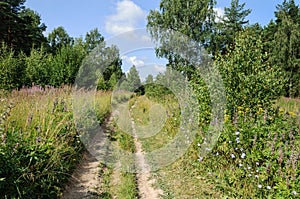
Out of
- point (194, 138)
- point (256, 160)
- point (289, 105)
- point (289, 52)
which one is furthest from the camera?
point (289, 52)

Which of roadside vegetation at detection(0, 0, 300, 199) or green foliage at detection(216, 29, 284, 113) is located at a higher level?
green foliage at detection(216, 29, 284, 113)

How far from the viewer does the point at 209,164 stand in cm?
459

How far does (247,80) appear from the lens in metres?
5.51

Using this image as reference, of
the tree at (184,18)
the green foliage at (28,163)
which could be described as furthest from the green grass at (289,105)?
the tree at (184,18)

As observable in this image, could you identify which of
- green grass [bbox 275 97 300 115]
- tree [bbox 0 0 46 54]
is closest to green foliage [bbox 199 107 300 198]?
green grass [bbox 275 97 300 115]

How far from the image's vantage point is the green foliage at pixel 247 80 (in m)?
5.58

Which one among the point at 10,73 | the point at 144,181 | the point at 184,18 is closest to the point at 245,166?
the point at 144,181

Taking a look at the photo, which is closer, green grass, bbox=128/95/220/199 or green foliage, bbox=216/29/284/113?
green grass, bbox=128/95/220/199

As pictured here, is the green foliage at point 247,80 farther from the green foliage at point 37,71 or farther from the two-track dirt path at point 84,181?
the green foliage at point 37,71

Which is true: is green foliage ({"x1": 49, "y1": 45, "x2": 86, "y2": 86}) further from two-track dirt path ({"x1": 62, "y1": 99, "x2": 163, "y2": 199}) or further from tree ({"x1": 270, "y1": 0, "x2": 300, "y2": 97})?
tree ({"x1": 270, "y1": 0, "x2": 300, "y2": 97})

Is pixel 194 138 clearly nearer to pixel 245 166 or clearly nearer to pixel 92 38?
pixel 245 166

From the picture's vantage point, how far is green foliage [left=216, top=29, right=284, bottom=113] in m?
5.58

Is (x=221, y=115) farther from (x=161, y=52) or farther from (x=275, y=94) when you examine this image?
(x=161, y=52)

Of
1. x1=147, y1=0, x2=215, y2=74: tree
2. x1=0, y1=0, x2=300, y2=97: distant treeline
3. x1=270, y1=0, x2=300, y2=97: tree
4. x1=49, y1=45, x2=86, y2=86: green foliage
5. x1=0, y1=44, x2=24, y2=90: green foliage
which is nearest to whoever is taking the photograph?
x1=0, y1=0, x2=300, y2=97: distant treeline
